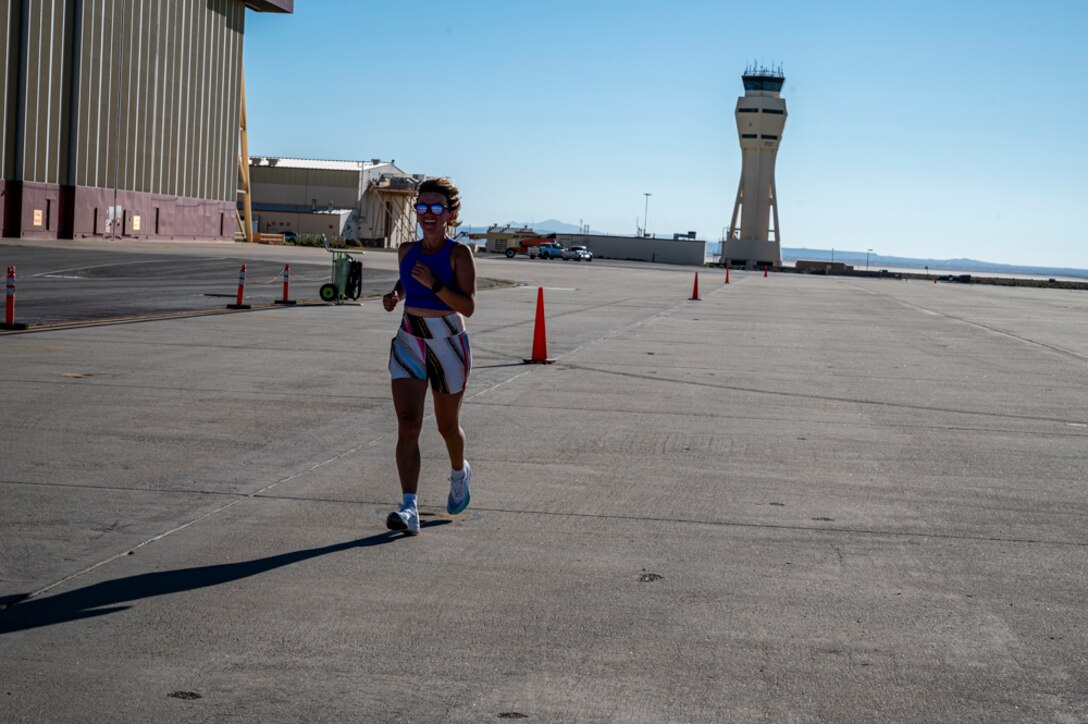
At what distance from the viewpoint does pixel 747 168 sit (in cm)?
13138

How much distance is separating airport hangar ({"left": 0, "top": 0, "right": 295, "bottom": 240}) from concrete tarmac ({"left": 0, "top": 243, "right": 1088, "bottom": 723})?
38981 mm

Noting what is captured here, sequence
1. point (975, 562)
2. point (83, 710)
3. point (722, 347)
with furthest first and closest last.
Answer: point (722, 347) < point (975, 562) < point (83, 710)

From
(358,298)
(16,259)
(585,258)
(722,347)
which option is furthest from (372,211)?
(722,347)

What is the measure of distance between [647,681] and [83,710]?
1975 millimetres

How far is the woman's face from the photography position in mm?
6793

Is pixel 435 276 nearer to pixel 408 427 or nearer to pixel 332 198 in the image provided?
pixel 408 427

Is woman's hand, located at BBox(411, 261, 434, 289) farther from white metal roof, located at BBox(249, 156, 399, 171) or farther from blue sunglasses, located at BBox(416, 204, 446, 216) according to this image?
white metal roof, located at BBox(249, 156, 399, 171)

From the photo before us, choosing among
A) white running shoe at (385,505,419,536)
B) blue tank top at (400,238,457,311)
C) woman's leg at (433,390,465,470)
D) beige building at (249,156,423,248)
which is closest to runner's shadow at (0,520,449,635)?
white running shoe at (385,505,419,536)

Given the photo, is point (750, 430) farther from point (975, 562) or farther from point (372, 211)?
point (372, 211)

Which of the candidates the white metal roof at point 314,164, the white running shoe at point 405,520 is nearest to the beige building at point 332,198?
the white metal roof at point 314,164

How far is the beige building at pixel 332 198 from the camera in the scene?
99.8m

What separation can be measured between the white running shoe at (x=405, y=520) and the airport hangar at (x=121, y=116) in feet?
151

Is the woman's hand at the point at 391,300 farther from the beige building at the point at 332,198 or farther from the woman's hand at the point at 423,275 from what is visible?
the beige building at the point at 332,198

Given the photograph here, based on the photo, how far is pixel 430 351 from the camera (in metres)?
6.89
